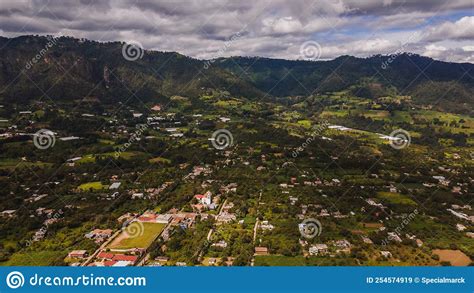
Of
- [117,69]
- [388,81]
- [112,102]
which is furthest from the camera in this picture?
[388,81]

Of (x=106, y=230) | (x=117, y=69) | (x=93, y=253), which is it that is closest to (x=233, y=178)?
(x=106, y=230)

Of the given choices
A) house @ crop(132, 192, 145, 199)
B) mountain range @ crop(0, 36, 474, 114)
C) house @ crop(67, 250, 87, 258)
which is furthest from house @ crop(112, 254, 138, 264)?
mountain range @ crop(0, 36, 474, 114)

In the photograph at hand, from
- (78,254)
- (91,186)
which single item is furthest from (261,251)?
(91,186)

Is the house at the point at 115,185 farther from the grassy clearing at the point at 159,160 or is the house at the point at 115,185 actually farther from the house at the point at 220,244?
the house at the point at 220,244

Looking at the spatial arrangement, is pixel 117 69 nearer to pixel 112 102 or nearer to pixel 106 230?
pixel 112 102

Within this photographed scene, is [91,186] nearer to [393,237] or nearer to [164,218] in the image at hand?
[164,218]
